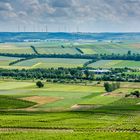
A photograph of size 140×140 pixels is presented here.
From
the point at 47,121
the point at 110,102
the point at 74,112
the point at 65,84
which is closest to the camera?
the point at 47,121

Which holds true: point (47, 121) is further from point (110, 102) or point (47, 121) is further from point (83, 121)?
point (110, 102)

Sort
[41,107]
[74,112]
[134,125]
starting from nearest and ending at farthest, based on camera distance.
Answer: [134,125]
[74,112]
[41,107]

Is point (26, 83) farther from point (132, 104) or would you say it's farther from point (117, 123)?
point (117, 123)

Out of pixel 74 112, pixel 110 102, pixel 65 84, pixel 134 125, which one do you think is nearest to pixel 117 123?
pixel 134 125

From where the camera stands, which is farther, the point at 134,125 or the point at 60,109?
the point at 60,109

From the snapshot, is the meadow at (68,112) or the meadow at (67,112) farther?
the meadow at (67,112)

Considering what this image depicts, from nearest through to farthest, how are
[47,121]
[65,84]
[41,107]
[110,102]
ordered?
[47,121] → [41,107] → [110,102] → [65,84]

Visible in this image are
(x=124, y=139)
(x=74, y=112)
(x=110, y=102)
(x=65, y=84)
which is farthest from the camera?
(x=65, y=84)

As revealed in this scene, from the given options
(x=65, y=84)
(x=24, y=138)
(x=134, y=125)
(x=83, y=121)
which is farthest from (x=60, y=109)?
(x=65, y=84)

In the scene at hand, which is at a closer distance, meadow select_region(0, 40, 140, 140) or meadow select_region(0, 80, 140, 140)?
meadow select_region(0, 40, 140, 140)
